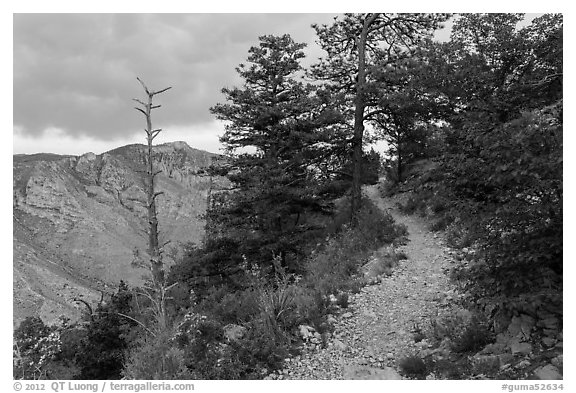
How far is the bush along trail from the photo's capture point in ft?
17.8

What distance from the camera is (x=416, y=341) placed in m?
6.86

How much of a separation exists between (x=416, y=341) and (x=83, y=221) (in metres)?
97.2

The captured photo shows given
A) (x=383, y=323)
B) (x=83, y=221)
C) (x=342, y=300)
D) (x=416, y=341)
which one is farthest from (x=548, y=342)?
(x=83, y=221)

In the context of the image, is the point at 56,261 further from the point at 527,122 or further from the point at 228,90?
the point at 527,122

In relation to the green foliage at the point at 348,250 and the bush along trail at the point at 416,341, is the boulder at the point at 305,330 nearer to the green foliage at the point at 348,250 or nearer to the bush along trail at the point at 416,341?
the bush along trail at the point at 416,341

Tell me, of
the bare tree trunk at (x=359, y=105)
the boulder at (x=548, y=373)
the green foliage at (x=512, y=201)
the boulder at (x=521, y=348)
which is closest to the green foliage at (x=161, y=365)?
the green foliage at (x=512, y=201)

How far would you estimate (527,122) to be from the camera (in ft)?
17.4

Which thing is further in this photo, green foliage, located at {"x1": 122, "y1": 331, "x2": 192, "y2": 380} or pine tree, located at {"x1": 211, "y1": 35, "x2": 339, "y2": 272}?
pine tree, located at {"x1": 211, "y1": 35, "x2": 339, "y2": 272}

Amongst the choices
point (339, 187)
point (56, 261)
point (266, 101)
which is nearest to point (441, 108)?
point (339, 187)

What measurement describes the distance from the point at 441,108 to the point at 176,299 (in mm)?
12434

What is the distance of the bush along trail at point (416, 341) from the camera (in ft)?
17.8

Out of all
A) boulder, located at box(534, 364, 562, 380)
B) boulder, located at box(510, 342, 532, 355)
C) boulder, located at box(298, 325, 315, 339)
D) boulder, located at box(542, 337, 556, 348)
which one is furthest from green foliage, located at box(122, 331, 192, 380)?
boulder, located at box(542, 337, 556, 348)

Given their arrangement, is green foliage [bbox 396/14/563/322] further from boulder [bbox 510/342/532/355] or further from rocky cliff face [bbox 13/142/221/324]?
rocky cliff face [bbox 13/142/221/324]

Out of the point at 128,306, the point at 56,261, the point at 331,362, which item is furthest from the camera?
the point at 56,261
